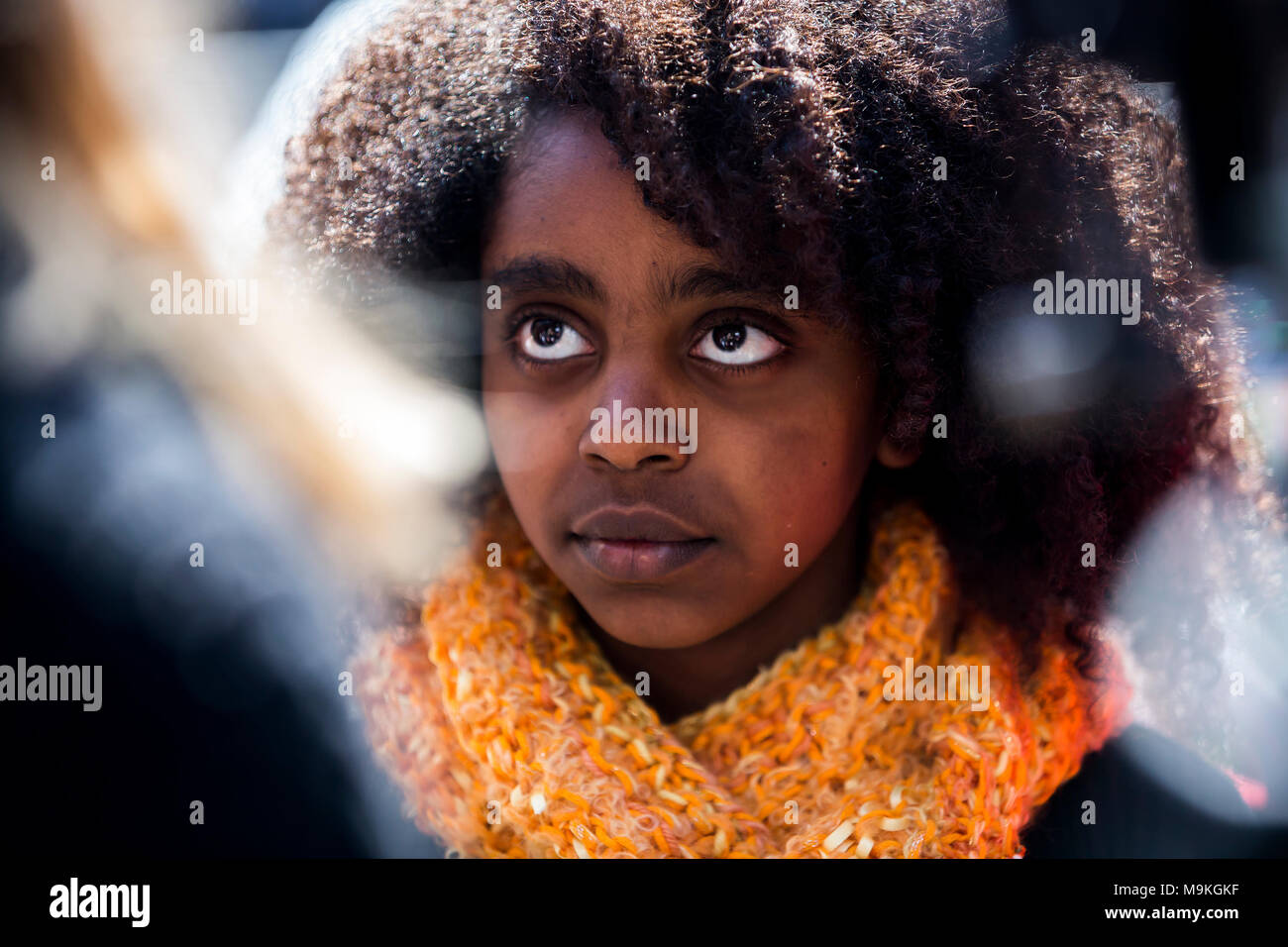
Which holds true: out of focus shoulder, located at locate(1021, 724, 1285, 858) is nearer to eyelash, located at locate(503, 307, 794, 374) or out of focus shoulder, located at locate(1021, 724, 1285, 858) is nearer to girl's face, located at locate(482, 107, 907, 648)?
girl's face, located at locate(482, 107, 907, 648)

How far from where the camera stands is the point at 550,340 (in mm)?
1389

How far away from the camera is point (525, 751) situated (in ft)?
4.53

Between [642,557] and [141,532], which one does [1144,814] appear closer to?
[642,557]

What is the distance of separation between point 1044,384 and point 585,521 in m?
0.71

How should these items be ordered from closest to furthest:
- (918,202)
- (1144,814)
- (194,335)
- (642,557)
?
1. (918,202)
2. (642,557)
3. (1144,814)
4. (194,335)

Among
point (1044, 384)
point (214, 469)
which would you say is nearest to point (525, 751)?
point (214, 469)

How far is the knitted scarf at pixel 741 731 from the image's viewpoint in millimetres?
1343

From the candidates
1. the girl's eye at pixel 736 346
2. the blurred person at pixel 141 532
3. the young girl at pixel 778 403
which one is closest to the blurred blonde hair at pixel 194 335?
the blurred person at pixel 141 532

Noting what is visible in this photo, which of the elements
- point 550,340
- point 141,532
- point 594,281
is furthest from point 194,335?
point 594,281

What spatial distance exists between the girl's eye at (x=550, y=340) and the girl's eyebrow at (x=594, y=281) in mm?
63

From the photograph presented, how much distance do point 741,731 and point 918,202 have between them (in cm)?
80

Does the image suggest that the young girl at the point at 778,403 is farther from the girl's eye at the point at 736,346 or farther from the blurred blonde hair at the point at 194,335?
the blurred blonde hair at the point at 194,335

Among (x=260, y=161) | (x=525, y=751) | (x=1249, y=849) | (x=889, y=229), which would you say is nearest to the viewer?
(x=889, y=229)

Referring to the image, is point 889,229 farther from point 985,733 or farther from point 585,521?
point 985,733
